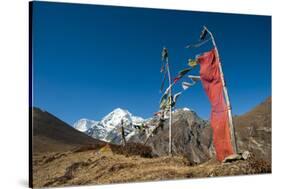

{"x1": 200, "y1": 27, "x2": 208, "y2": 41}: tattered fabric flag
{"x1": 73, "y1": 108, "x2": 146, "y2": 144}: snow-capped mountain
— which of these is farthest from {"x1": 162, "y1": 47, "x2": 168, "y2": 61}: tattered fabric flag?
{"x1": 73, "y1": 108, "x2": 146, "y2": 144}: snow-capped mountain

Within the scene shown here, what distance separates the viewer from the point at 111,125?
27.2ft

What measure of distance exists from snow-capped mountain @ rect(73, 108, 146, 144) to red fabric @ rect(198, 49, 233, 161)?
1.15 metres

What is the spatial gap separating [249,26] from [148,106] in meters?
2.11

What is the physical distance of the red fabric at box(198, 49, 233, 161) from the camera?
8.95m

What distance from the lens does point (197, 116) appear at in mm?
8852

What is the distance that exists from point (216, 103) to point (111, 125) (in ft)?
5.65

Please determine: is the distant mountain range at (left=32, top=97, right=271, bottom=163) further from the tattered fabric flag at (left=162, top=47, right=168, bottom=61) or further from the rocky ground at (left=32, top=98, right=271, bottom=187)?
the tattered fabric flag at (left=162, top=47, right=168, bottom=61)

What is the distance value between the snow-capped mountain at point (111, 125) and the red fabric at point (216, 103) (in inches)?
45.2

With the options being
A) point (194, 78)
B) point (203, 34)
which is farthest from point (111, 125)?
point (203, 34)

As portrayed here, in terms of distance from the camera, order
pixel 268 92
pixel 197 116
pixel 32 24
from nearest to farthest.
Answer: pixel 32 24 < pixel 197 116 < pixel 268 92

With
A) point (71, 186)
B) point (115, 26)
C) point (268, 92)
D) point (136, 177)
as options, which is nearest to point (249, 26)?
point (268, 92)

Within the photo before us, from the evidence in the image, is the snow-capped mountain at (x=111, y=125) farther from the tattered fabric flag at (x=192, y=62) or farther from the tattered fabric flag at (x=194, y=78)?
the tattered fabric flag at (x=192, y=62)

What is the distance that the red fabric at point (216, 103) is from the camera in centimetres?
895

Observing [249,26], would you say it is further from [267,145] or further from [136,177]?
[136,177]
